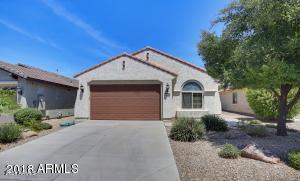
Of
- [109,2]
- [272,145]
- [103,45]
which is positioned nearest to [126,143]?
[272,145]

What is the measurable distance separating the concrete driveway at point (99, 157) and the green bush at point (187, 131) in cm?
53

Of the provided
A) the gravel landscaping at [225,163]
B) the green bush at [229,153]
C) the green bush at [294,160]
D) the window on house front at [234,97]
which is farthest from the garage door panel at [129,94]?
the window on house front at [234,97]

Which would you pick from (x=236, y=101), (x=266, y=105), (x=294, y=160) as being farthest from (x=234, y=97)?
(x=294, y=160)

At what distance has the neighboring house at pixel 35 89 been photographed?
15.9 m

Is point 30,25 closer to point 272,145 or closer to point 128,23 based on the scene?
point 128,23

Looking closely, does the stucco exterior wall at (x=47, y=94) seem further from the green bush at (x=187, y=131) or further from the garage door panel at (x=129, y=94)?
the green bush at (x=187, y=131)

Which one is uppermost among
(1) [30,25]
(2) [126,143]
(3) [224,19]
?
(1) [30,25]

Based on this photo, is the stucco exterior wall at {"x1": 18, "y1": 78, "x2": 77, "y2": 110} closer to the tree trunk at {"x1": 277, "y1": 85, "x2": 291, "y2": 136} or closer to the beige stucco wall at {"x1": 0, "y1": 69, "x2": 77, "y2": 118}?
the beige stucco wall at {"x1": 0, "y1": 69, "x2": 77, "y2": 118}

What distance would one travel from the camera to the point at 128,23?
17.9 metres

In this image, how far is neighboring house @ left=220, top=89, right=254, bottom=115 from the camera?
23734 millimetres

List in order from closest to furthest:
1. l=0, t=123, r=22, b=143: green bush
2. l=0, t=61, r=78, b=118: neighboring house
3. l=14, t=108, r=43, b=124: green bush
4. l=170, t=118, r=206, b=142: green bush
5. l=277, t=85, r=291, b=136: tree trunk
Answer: l=0, t=123, r=22, b=143: green bush, l=170, t=118, r=206, b=142: green bush, l=277, t=85, r=291, b=136: tree trunk, l=14, t=108, r=43, b=124: green bush, l=0, t=61, r=78, b=118: neighboring house

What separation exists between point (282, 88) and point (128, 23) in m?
12.0

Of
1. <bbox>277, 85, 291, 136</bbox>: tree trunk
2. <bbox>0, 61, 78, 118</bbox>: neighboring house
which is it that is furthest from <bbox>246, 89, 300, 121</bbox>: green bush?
<bbox>0, 61, 78, 118</bbox>: neighboring house

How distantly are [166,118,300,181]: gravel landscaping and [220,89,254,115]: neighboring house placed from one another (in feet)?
46.2
